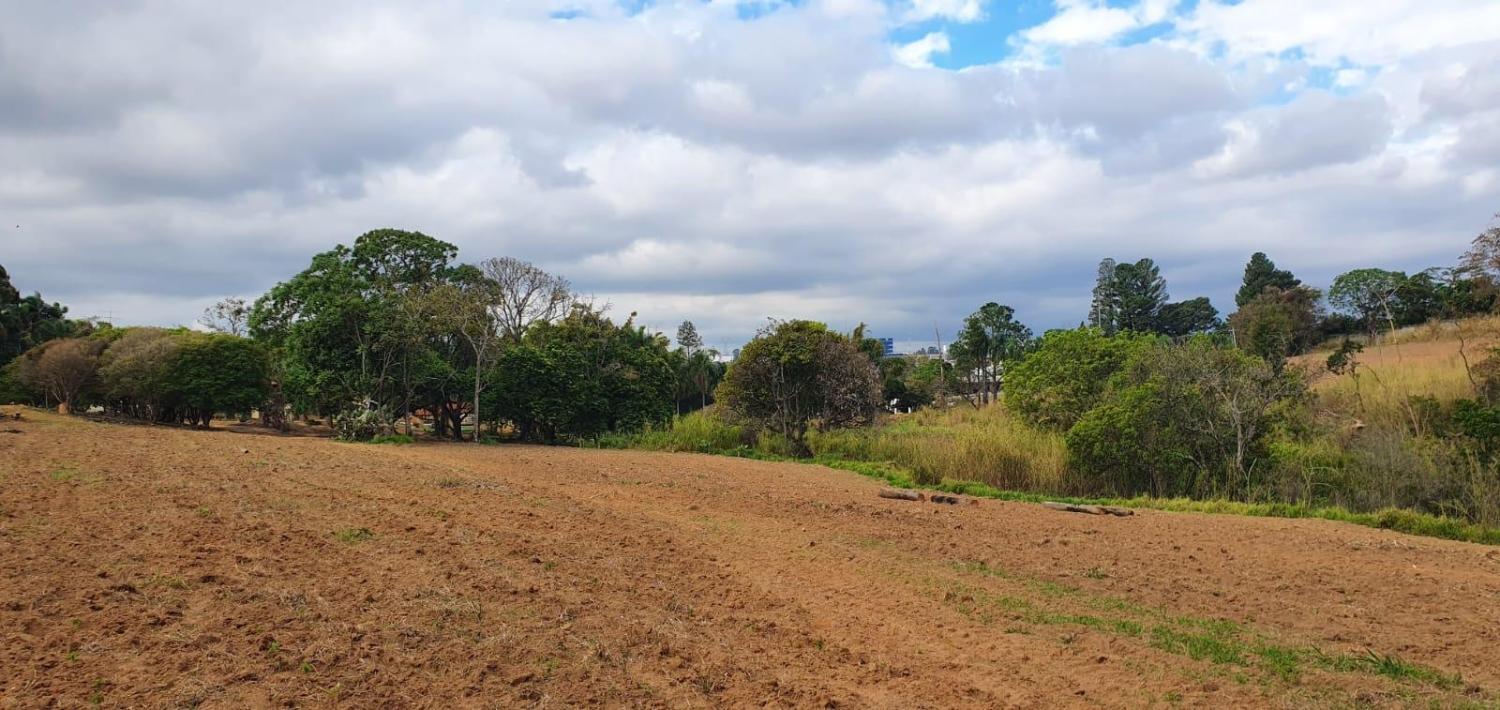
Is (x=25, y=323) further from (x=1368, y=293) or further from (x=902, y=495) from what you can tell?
(x=1368, y=293)

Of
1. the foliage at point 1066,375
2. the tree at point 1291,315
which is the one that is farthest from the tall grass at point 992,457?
the tree at point 1291,315

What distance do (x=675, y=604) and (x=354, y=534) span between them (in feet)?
9.81

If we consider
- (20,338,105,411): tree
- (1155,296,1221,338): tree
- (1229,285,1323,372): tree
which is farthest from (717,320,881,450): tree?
(1155,296,1221,338): tree

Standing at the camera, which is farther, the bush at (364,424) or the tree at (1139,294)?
the tree at (1139,294)

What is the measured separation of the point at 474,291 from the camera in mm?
23609

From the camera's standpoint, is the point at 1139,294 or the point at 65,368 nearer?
the point at 65,368

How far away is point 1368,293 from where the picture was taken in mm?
47594

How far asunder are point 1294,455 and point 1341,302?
141 feet

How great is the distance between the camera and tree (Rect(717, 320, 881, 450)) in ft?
70.5

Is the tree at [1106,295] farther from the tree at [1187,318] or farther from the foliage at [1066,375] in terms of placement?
the foliage at [1066,375]

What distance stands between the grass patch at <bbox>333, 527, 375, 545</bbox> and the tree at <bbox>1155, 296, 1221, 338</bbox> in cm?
5864

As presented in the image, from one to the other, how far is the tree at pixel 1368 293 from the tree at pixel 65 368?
5602 centimetres

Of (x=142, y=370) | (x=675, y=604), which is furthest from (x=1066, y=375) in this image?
(x=142, y=370)

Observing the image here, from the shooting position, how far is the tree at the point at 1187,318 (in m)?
58.1
